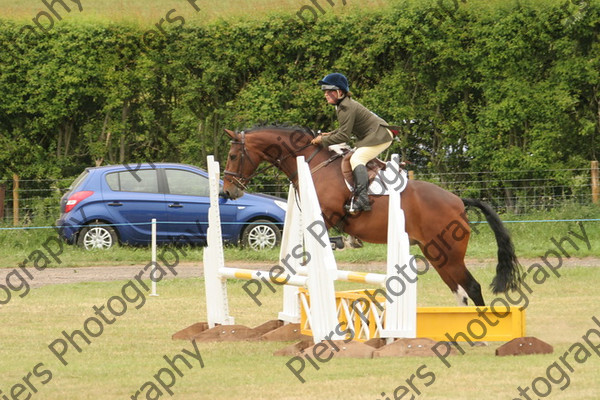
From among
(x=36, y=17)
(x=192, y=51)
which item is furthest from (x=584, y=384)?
(x=36, y=17)

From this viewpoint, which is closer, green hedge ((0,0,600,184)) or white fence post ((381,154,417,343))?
white fence post ((381,154,417,343))

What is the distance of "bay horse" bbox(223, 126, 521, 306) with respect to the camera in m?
10.2

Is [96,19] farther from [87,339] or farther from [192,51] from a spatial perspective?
[87,339]

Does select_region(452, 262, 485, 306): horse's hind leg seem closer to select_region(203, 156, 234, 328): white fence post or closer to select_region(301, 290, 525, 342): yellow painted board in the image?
select_region(301, 290, 525, 342): yellow painted board

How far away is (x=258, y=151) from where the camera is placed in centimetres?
1059

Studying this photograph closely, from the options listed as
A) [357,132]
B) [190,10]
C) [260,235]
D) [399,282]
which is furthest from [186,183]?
[399,282]

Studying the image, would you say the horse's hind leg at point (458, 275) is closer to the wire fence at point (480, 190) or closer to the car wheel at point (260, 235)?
the car wheel at point (260, 235)

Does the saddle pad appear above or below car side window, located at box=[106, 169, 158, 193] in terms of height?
above

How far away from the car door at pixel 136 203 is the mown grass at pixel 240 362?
4.62 m

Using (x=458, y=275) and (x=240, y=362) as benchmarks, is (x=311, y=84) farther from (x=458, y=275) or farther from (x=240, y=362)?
(x=240, y=362)

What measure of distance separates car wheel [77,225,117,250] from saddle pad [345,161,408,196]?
837 cm

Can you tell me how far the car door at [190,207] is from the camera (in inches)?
698

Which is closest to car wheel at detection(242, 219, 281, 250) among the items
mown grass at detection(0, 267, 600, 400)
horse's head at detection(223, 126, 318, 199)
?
mown grass at detection(0, 267, 600, 400)

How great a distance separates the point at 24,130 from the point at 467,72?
28.7ft
